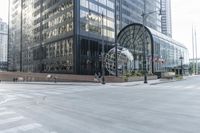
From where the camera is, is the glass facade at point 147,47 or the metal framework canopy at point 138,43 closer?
the glass facade at point 147,47

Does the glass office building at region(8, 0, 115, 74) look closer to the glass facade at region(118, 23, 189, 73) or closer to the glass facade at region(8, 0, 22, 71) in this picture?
the glass facade at region(118, 23, 189, 73)

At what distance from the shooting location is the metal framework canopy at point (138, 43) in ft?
184

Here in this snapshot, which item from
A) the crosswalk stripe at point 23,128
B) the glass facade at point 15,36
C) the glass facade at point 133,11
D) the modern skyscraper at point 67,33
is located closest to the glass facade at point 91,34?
the modern skyscraper at point 67,33

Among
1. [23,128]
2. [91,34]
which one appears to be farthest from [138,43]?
[23,128]

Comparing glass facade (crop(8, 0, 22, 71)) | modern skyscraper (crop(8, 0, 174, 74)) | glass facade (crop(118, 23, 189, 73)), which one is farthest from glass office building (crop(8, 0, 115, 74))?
glass facade (crop(8, 0, 22, 71))

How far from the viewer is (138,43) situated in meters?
58.2

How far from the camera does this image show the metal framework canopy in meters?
55.9

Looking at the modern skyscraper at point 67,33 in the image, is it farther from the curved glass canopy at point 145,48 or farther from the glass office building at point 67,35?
the curved glass canopy at point 145,48

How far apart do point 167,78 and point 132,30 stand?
20.8m

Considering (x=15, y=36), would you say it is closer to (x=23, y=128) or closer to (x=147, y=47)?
(x=147, y=47)

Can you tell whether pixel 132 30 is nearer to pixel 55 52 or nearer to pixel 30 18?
pixel 55 52

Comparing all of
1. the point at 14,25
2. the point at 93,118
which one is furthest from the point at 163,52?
the point at 14,25

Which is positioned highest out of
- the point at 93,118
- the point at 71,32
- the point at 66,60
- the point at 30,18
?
the point at 30,18

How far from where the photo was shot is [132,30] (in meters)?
A: 59.2
